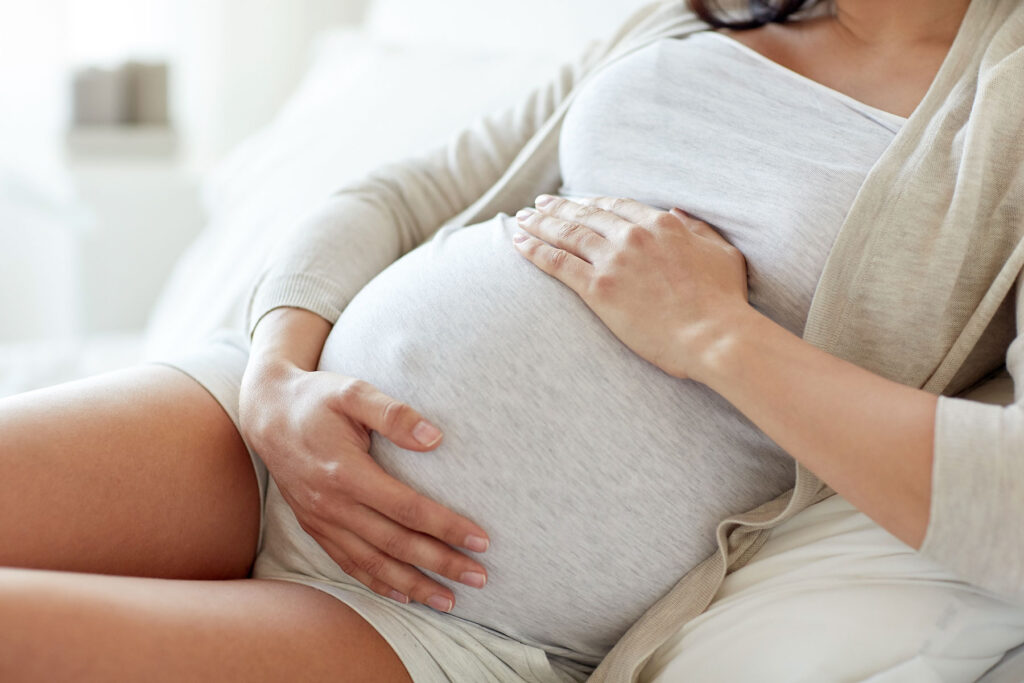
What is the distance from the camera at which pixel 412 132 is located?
138cm

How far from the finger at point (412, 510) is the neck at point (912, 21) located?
0.58 meters

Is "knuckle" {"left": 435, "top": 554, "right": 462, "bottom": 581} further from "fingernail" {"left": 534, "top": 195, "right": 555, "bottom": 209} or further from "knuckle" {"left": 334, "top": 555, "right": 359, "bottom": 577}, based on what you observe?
"fingernail" {"left": 534, "top": 195, "right": 555, "bottom": 209}

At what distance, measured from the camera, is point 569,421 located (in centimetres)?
68

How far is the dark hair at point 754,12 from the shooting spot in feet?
3.07

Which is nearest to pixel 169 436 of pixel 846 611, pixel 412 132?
pixel 846 611

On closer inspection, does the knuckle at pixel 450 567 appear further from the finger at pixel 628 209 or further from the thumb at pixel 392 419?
the finger at pixel 628 209

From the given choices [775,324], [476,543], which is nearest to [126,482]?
[476,543]

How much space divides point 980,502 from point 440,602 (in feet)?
1.25

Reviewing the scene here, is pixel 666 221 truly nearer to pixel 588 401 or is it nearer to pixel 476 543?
pixel 588 401

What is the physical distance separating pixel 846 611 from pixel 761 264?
0.27 m

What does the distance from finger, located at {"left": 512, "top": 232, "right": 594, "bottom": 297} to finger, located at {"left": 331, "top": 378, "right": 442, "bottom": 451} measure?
0.52ft

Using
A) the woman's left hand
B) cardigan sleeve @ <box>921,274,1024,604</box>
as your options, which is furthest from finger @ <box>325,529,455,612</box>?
cardigan sleeve @ <box>921,274,1024,604</box>

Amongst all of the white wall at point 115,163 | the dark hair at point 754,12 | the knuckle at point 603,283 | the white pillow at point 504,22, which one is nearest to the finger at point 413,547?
the knuckle at point 603,283

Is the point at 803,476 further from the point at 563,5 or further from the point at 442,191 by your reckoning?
the point at 563,5
